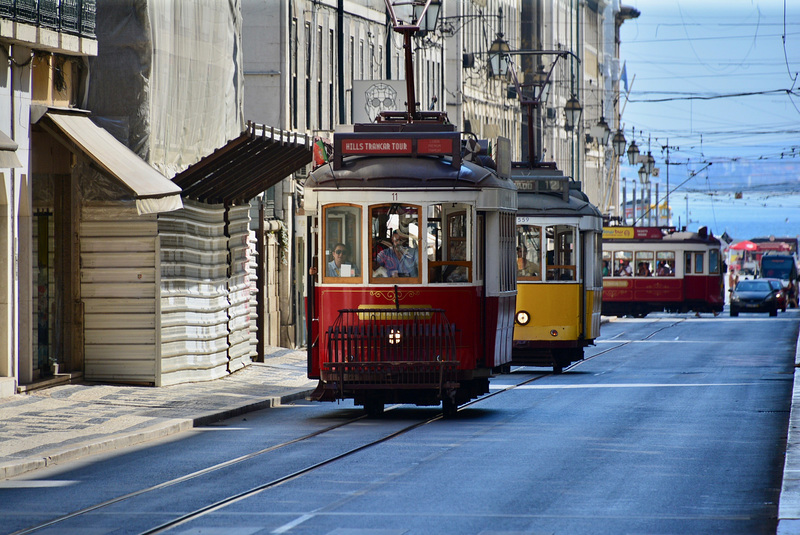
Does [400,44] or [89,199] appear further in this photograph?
[400,44]

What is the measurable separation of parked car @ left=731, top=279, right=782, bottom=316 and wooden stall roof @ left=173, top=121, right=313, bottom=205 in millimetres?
39641

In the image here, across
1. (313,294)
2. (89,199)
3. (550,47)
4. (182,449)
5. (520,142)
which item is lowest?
(182,449)

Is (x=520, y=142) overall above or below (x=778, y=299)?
above

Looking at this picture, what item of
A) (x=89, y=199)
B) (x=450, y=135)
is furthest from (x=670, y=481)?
(x=89, y=199)

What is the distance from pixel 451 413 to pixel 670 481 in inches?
253

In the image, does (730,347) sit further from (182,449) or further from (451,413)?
(182,449)

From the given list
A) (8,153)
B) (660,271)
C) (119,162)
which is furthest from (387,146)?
(660,271)

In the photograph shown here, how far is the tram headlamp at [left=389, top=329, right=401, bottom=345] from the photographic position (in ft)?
57.4

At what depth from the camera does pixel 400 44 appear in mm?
45156

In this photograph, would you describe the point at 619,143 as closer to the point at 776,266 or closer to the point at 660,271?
the point at 660,271

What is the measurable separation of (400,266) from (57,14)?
648 centimetres

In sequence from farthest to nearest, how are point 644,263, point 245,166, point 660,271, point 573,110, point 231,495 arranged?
point 660,271 < point 644,263 < point 573,110 < point 245,166 < point 231,495

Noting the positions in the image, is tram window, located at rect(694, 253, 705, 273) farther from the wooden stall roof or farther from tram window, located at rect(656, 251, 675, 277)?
the wooden stall roof

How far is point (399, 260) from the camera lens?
1789cm
